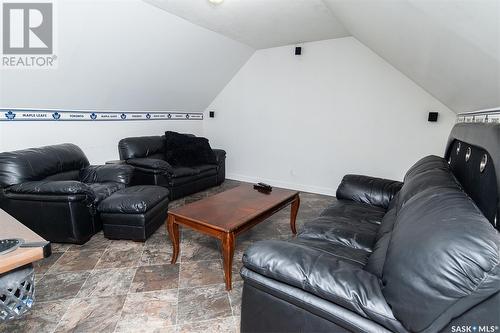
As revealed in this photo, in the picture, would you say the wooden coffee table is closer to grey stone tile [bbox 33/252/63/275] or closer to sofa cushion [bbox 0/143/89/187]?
grey stone tile [bbox 33/252/63/275]

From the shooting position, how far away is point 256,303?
1.32 metres

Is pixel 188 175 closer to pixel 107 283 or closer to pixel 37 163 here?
pixel 37 163

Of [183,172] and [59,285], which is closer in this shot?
[59,285]

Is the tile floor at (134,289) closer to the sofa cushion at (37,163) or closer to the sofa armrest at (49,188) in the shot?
the sofa armrest at (49,188)

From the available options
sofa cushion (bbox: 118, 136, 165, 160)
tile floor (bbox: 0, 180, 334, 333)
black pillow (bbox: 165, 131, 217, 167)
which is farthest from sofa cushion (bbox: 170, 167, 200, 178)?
tile floor (bbox: 0, 180, 334, 333)

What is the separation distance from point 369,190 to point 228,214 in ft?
4.63

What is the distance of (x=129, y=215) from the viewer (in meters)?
2.56

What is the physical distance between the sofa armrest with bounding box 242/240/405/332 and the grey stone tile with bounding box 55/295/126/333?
1.00 meters

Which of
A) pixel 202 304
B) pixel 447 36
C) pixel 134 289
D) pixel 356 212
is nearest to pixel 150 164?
pixel 134 289

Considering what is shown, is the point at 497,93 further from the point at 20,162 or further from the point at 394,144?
the point at 20,162

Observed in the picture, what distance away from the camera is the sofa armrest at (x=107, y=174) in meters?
3.10

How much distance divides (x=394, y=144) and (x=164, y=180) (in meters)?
3.30

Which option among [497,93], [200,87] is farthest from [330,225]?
[200,87]

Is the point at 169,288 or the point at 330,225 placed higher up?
the point at 330,225
